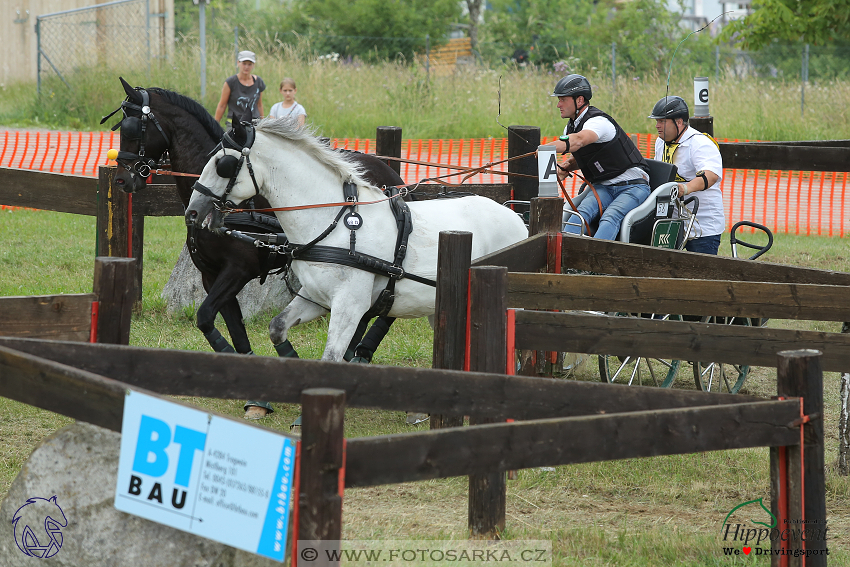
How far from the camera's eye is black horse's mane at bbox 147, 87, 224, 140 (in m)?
6.21

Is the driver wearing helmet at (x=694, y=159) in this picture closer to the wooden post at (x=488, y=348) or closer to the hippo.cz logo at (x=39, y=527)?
the wooden post at (x=488, y=348)

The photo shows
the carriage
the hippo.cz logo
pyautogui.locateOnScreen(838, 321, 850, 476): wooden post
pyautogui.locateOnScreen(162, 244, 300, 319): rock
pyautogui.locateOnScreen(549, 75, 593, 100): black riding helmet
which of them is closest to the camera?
the hippo.cz logo

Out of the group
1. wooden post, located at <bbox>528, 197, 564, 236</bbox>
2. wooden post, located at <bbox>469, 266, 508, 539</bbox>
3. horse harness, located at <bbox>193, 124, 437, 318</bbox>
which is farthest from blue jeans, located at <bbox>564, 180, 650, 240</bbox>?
wooden post, located at <bbox>469, 266, 508, 539</bbox>

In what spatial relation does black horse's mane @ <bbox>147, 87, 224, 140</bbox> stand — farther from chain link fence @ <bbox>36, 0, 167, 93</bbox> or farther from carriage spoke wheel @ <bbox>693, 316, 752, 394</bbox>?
chain link fence @ <bbox>36, 0, 167, 93</bbox>

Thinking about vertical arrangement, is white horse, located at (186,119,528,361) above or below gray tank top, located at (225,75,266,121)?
below

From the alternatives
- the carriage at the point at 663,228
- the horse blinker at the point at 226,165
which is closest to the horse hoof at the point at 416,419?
the carriage at the point at 663,228

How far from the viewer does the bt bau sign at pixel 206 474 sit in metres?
2.50

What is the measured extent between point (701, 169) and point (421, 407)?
468 cm

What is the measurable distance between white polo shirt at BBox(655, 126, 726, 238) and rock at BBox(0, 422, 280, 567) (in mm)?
5097

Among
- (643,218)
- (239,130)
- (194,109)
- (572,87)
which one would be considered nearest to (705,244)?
(643,218)

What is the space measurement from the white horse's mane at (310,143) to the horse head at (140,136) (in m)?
Answer: 0.99

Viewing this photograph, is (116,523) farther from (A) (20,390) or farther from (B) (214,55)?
(B) (214,55)

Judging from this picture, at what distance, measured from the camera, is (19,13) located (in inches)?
939

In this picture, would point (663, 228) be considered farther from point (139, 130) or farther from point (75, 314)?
point (75, 314)
